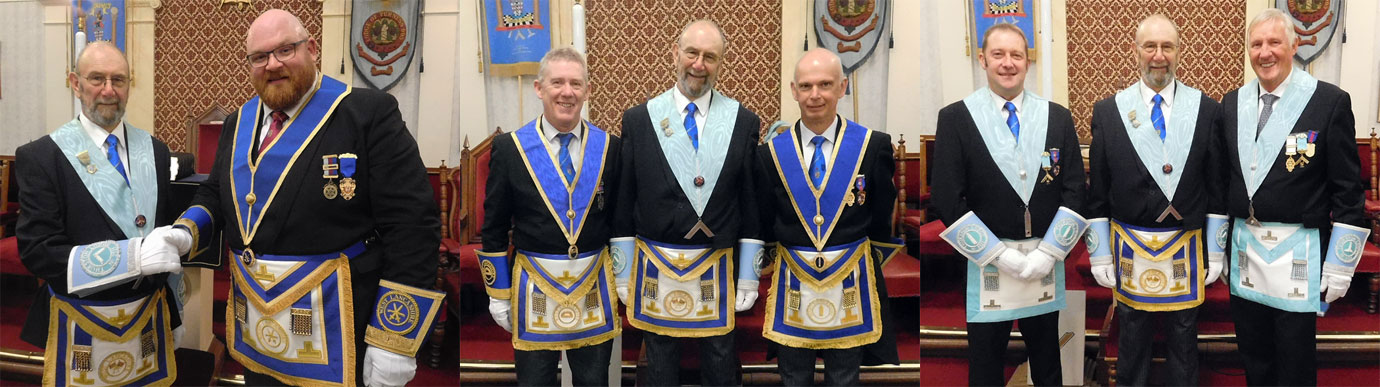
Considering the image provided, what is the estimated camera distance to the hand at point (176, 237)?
2.80 metres

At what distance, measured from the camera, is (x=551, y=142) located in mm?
3045

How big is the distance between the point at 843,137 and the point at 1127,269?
41.8 inches

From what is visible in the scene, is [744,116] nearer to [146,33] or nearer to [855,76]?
[855,76]

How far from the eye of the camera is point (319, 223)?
271 cm

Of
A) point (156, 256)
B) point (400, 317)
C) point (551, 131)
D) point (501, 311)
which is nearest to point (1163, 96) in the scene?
point (551, 131)

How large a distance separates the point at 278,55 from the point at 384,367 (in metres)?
0.96

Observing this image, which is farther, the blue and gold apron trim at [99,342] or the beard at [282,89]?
the blue and gold apron trim at [99,342]

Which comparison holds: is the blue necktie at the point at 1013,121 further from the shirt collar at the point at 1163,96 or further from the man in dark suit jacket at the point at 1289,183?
the man in dark suit jacket at the point at 1289,183

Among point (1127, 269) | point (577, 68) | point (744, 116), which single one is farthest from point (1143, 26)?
point (577, 68)

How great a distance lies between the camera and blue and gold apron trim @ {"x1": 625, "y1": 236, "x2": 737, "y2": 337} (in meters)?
2.99

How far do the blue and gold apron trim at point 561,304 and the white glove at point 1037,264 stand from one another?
1.38m

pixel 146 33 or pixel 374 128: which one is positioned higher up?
pixel 146 33

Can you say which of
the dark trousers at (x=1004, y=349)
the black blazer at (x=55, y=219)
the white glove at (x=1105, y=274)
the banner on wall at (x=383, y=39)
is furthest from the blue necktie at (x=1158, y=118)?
the black blazer at (x=55, y=219)

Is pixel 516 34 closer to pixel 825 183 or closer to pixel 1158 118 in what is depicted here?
pixel 825 183
